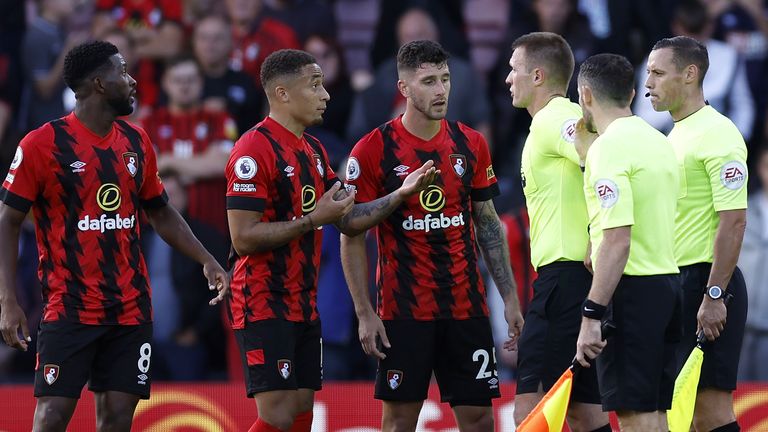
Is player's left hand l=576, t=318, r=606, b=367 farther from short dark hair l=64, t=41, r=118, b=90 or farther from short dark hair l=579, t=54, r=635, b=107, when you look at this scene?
short dark hair l=64, t=41, r=118, b=90

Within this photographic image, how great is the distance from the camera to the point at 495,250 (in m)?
7.69

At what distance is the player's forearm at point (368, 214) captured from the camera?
7127 mm

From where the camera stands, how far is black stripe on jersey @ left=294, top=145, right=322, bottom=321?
7.18m

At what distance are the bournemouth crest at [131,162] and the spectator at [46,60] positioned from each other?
5.24 m

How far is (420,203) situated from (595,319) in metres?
1.55

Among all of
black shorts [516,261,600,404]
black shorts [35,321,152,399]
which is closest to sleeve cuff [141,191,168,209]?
black shorts [35,321,152,399]

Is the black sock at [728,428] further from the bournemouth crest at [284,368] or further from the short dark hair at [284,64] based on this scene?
the short dark hair at [284,64]

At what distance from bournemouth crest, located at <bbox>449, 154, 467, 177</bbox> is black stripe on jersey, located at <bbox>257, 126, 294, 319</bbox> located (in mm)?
995

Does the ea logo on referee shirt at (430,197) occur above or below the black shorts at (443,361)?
above

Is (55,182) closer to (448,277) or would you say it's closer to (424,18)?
(448,277)

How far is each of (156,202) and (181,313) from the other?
4.36 m

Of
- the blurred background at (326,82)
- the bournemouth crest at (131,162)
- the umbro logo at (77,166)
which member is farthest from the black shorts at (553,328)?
the blurred background at (326,82)

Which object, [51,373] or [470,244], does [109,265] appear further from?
[470,244]

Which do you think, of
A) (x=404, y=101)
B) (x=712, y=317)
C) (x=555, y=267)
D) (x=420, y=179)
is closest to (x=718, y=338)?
(x=712, y=317)
